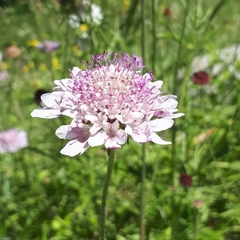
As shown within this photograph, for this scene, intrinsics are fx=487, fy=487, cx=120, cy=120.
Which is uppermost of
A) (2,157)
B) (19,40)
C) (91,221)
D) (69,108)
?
(19,40)

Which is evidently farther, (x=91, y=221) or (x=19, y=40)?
(x=19, y=40)

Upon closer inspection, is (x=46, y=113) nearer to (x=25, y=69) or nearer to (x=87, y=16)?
(x=87, y=16)

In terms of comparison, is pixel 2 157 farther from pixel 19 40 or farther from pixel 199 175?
pixel 19 40

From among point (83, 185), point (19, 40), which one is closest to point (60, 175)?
point (83, 185)

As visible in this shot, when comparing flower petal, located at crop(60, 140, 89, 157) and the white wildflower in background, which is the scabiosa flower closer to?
the white wildflower in background

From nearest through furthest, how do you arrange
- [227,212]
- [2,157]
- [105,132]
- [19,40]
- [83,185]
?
[105,132] < [227,212] < [83,185] < [2,157] < [19,40]

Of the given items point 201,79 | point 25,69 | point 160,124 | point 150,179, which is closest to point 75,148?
point 160,124

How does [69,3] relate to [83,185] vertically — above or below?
above
